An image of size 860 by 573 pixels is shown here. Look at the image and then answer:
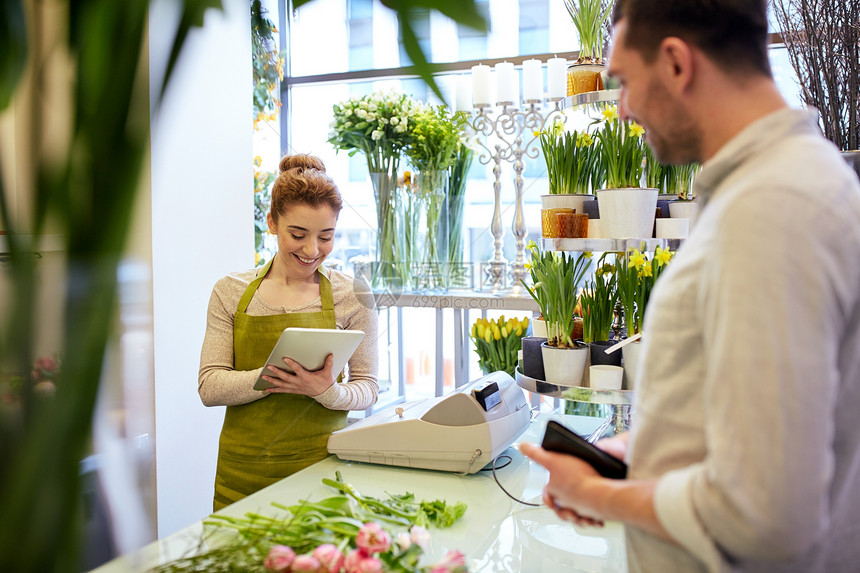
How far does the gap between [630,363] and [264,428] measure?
0.97m

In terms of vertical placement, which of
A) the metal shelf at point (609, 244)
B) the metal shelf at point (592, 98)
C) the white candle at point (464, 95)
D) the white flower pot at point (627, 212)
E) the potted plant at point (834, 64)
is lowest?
the metal shelf at point (609, 244)

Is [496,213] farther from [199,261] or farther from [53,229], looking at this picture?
[53,229]

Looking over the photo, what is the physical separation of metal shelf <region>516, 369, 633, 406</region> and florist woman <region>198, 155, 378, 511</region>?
0.49m

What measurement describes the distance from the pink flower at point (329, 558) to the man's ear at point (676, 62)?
28.5 inches

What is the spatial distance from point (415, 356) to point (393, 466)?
2641mm

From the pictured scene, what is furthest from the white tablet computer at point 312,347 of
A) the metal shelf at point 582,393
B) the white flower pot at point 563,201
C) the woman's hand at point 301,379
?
the white flower pot at point 563,201

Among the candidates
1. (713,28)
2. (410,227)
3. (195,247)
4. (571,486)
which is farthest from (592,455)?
(410,227)

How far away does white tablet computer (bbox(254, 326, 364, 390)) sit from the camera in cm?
167

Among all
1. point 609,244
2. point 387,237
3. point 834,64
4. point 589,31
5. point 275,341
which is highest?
point 589,31

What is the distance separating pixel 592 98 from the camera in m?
1.93

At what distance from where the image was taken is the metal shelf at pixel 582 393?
5.58 ft

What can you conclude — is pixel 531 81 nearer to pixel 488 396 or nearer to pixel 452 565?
pixel 488 396

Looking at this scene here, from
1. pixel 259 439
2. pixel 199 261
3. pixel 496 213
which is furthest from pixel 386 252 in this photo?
pixel 259 439

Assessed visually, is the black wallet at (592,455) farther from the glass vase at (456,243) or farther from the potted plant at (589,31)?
the glass vase at (456,243)
